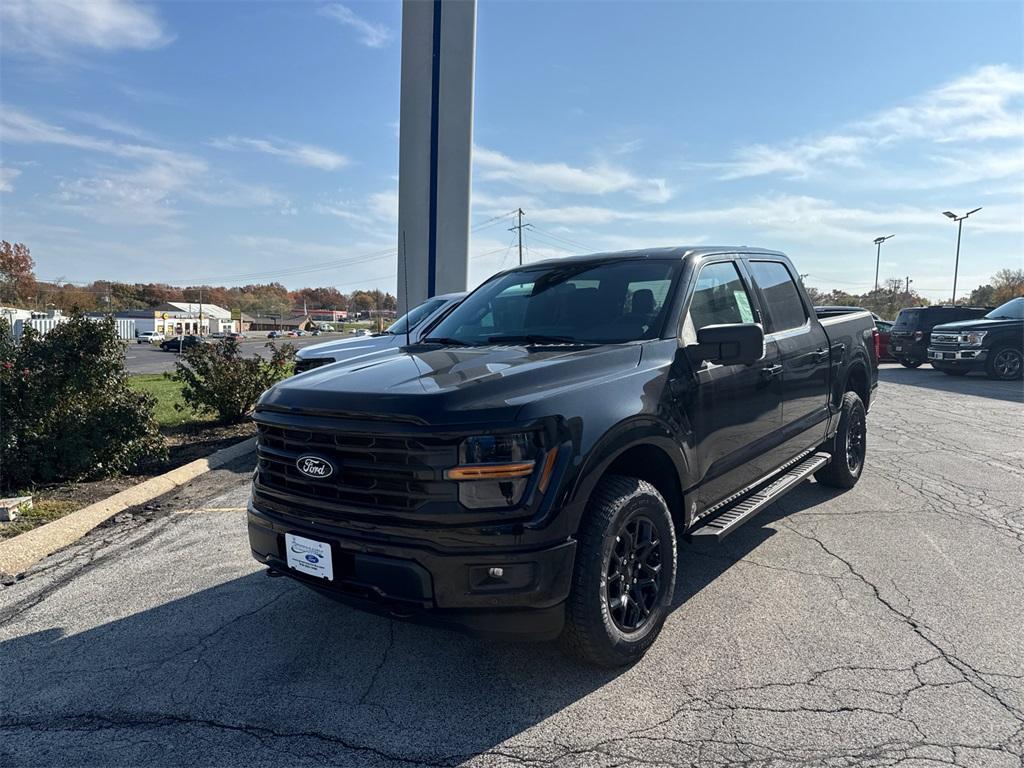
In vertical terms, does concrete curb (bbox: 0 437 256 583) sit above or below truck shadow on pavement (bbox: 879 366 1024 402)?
below

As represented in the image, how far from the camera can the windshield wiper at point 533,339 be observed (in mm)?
3736

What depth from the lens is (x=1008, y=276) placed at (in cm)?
6425

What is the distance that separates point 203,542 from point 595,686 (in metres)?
3.25

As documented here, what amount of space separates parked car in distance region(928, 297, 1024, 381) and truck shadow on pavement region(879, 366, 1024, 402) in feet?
1.13

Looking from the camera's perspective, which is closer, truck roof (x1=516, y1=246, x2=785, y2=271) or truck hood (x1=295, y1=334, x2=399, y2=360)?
truck roof (x1=516, y1=246, x2=785, y2=271)

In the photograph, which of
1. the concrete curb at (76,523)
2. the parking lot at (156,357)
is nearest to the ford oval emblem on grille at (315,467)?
the concrete curb at (76,523)

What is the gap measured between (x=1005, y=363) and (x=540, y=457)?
18.1 metres

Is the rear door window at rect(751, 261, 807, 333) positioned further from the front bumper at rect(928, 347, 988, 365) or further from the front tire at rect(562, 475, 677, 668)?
the front bumper at rect(928, 347, 988, 365)

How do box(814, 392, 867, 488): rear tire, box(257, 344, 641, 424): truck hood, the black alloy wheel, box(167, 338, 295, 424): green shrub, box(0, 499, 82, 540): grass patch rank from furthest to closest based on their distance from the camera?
box(167, 338, 295, 424): green shrub, box(814, 392, 867, 488): rear tire, box(0, 499, 82, 540): grass patch, the black alloy wheel, box(257, 344, 641, 424): truck hood

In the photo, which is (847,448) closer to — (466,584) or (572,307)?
(572,307)

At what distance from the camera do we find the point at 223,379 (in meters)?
9.28

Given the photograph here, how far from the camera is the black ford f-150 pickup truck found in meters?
2.67

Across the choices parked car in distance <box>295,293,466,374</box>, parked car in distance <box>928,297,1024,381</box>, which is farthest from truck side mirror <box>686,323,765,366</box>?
parked car in distance <box>928,297,1024,381</box>

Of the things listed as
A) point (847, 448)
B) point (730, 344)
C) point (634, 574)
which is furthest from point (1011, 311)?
point (634, 574)
